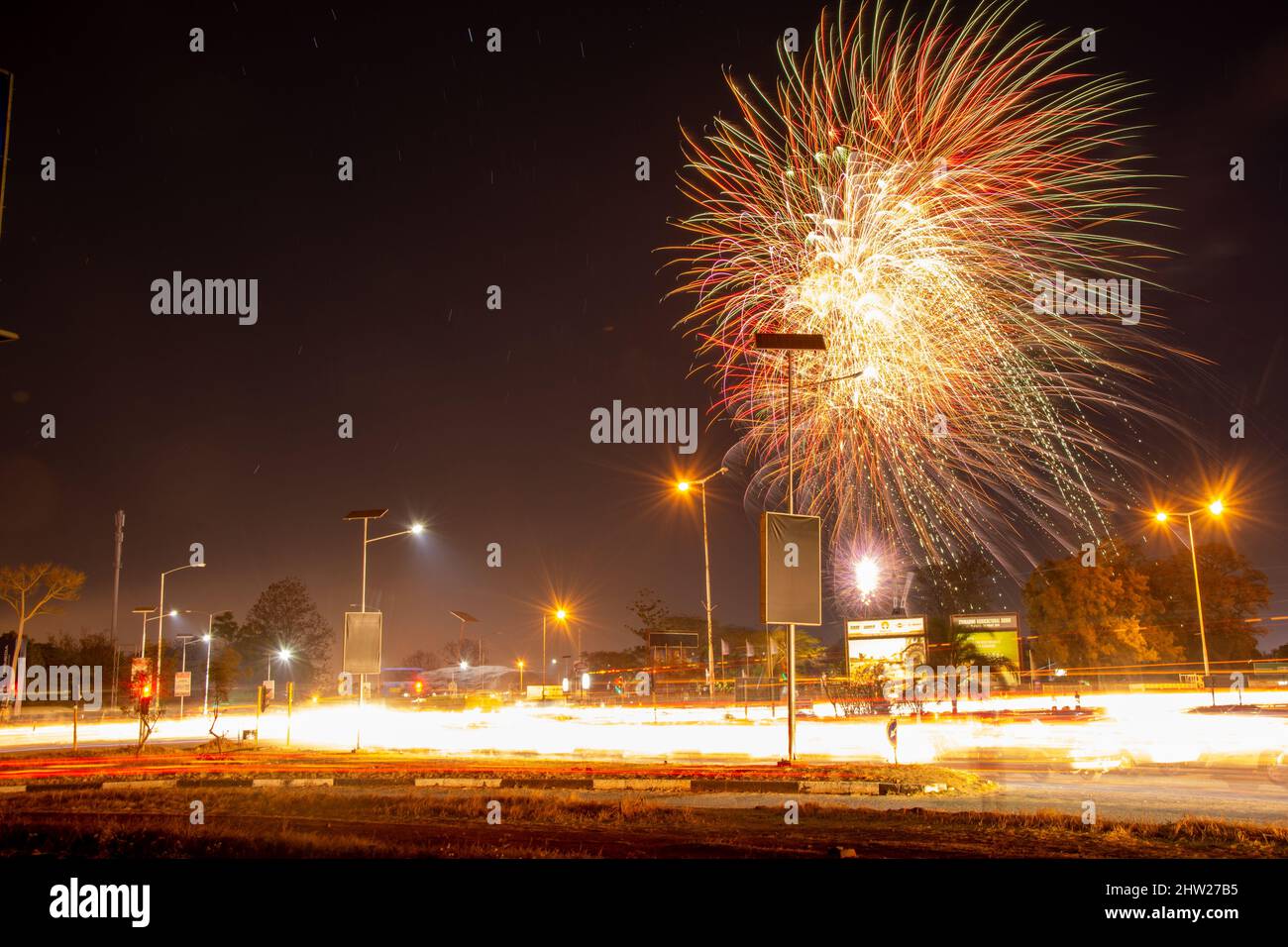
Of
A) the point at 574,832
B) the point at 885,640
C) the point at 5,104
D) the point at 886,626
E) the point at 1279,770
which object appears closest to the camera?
the point at 5,104

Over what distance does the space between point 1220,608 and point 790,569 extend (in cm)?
6629

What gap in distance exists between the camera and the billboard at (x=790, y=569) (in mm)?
19969

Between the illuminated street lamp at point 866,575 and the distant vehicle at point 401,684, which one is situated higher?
the illuminated street lamp at point 866,575

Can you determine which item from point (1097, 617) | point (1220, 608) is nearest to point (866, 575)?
point (1097, 617)

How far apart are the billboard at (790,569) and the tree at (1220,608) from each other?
61948mm

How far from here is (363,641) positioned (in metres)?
28.9

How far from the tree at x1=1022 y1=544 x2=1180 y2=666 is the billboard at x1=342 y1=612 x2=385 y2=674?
55.5 metres

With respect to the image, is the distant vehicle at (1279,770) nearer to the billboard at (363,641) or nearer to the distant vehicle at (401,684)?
the billboard at (363,641)

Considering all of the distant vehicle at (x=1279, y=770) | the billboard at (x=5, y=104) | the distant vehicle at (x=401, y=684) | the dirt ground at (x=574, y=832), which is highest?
the billboard at (x=5, y=104)

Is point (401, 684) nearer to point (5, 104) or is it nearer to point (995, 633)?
point (995, 633)

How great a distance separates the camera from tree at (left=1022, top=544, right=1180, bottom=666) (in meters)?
67.9

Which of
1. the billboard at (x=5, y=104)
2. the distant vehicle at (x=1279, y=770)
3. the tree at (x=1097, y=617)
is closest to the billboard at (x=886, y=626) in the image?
the tree at (x=1097, y=617)

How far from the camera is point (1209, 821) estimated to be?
12.4 m
